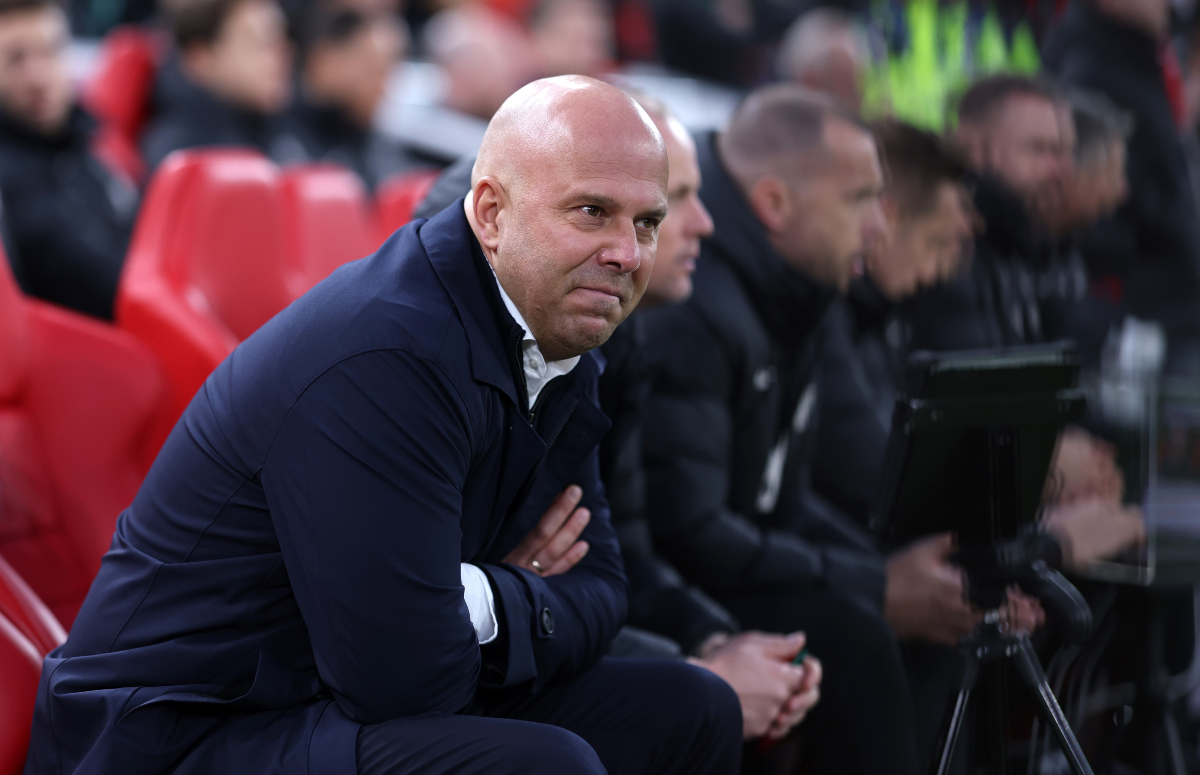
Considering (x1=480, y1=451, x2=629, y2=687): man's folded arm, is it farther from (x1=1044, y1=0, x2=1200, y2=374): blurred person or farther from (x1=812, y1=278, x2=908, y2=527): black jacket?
(x1=1044, y1=0, x2=1200, y2=374): blurred person

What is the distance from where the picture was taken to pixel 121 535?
4.01ft

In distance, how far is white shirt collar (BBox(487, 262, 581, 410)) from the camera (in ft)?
4.02

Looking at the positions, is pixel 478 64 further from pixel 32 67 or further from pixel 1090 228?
pixel 1090 228

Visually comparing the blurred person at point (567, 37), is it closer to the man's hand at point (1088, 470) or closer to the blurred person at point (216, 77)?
the blurred person at point (216, 77)

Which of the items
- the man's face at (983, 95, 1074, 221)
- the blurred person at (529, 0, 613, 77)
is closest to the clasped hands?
the man's face at (983, 95, 1074, 221)

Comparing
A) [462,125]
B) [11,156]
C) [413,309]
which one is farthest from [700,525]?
[462,125]

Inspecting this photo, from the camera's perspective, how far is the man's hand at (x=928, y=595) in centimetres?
154

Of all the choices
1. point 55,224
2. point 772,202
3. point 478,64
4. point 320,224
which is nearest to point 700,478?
point 772,202

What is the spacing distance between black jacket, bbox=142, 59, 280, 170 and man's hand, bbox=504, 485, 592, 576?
6.96ft

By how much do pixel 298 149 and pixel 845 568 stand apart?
96.3 inches

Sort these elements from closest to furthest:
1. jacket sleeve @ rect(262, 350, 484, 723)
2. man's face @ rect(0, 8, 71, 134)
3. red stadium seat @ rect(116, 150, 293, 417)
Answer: jacket sleeve @ rect(262, 350, 484, 723) < red stadium seat @ rect(116, 150, 293, 417) < man's face @ rect(0, 8, 71, 134)

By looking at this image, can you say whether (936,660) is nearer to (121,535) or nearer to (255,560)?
(255,560)

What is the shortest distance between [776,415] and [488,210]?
84 centimetres

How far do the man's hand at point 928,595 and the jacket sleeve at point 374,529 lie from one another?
701 mm
